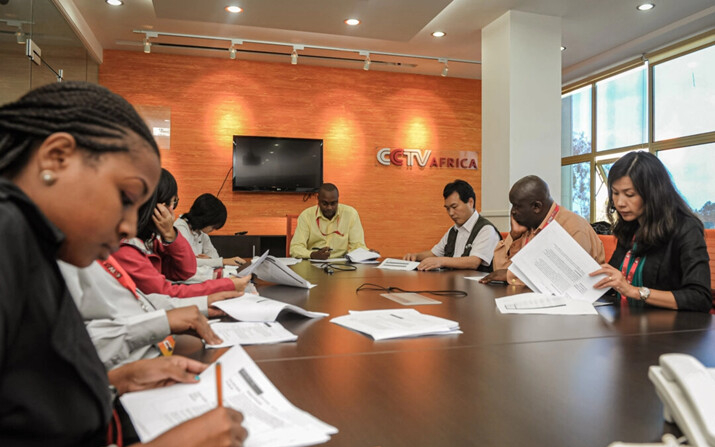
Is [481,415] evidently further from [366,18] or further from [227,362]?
[366,18]

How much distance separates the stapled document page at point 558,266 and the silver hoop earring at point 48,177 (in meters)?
1.85

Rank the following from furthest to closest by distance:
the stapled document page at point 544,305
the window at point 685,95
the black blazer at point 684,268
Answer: the window at point 685,95 < the black blazer at point 684,268 < the stapled document page at point 544,305

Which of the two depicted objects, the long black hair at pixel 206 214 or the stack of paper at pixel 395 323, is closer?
the stack of paper at pixel 395 323

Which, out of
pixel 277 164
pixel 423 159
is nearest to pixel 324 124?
pixel 277 164

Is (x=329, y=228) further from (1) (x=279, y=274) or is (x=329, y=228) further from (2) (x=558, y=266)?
(2) (x=558, y=266)

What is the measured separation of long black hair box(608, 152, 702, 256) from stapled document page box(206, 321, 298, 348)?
1.61m

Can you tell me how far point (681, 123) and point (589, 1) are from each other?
231 cm

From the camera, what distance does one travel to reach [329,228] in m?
4.87

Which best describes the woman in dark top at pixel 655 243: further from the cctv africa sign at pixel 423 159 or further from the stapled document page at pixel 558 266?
the cctv africa sign at pixel 423 159

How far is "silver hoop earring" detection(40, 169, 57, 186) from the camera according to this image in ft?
1.90

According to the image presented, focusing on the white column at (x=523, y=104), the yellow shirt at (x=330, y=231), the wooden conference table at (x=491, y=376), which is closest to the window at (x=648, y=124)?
the white column at (x=523, y=104)

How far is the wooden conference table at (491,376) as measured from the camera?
785 mm

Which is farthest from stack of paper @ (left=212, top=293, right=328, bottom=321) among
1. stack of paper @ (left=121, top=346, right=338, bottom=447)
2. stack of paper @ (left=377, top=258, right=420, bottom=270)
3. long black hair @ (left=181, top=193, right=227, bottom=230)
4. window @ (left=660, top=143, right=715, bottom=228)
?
window @ (left=660, top=143, right=715, bottom=228)

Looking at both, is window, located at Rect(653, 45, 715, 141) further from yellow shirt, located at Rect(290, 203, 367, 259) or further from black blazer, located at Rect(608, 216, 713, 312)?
black blazer, located at Rect(608, 216, 713, 312)
